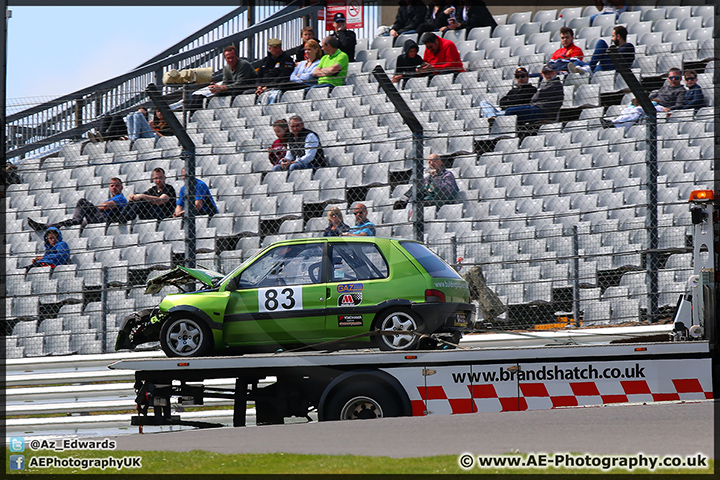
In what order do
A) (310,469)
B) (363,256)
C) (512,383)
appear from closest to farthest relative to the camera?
(310,469) → (512,383) → (363,256)

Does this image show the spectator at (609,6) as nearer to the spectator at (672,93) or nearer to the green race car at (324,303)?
the spectator at (672,93)

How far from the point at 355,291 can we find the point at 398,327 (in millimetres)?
516

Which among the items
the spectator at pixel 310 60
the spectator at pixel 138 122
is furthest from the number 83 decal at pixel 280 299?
the spectator at pixel 310 60

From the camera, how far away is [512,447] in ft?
23.2

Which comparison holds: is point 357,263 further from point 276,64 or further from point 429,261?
point 276,64

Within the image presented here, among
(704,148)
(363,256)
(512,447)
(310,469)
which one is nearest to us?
(310,469)

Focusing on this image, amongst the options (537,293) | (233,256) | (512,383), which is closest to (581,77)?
(537,293)

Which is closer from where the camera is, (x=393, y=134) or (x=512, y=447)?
(x=512, y=447)

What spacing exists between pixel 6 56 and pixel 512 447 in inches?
335

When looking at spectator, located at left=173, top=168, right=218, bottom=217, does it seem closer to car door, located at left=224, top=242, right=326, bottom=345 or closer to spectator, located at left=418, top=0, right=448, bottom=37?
car door, located at left=224, top=242, right=326, bottom=345

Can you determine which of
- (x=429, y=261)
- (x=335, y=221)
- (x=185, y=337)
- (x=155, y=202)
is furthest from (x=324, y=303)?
(x=155, y=202)

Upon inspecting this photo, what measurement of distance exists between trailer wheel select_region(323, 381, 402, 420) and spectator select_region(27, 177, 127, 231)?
5665 mm

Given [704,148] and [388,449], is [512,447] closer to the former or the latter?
[388,449]

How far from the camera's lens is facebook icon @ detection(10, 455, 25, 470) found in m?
7.65
